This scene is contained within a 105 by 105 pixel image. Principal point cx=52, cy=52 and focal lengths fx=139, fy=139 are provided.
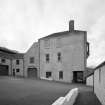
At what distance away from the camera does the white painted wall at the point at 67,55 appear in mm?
29005

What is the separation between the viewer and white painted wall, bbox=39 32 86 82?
29005mm

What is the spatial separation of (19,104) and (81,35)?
911 inches

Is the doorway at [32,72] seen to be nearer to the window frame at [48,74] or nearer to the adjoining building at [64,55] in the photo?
the adjoining building at [64,55]

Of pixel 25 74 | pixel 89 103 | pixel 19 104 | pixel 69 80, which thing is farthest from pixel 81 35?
pixel 19 104

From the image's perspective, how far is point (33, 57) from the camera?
35.7 m

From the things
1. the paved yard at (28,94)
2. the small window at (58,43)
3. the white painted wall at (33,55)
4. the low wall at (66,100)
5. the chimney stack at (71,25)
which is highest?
the chimney stack at (71,25)

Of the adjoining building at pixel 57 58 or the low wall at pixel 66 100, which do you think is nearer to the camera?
the low wall at pixel 66 100

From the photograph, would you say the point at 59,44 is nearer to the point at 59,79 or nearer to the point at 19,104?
the point at 59,79

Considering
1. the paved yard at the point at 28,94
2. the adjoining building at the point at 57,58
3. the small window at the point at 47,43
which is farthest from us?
the small window at the point at 47,43

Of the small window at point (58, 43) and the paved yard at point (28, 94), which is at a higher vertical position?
the small window at point (58, 43)

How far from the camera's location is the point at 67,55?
30.8m

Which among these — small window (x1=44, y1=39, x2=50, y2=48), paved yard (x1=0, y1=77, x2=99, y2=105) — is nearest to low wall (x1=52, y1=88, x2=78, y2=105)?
paved yard (x1=0, y1=77, x2=99, y2=105)

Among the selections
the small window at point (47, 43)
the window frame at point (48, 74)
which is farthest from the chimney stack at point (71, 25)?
the window frame at point (48, 74)

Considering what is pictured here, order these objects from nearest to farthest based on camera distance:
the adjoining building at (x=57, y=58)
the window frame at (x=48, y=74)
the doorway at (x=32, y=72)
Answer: the adjoining building at (x=57, y=58)
the window frame at (x=48, y=74)
the doorway at (x=32, y=72)
